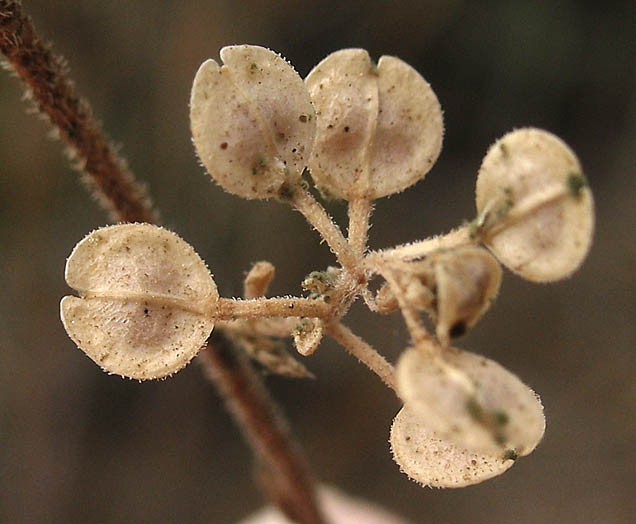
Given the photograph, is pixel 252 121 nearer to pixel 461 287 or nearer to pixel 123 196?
pixel 461 287

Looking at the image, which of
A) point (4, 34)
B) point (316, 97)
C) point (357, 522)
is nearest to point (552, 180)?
point (316, 97)

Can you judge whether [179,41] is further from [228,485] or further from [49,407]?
[228,485]

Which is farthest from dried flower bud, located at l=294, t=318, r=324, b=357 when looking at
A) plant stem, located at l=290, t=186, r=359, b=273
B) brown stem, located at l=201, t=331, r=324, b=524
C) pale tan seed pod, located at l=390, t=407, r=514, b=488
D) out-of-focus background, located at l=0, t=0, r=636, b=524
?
out-of-focus background, located at l=0, t=0, r=636, b=524

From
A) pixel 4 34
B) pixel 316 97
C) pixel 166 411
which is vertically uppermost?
pixel 166 411

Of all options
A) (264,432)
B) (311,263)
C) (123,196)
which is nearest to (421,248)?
(123,196)

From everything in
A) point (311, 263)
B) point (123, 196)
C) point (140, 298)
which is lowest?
point (140, 298)

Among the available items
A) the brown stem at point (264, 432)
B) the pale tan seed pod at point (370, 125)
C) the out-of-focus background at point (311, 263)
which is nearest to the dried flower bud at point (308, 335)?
the pale tan seed pod at point (370, 125)

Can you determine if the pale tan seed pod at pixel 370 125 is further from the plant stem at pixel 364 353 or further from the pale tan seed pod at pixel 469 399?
the pale tan seed pod at pixel 469 399

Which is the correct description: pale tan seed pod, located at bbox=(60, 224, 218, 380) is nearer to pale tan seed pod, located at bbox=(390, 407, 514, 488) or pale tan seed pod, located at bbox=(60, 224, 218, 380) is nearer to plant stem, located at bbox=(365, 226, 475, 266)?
plant stem, located at bbox=(365, 226, 475, 266)
